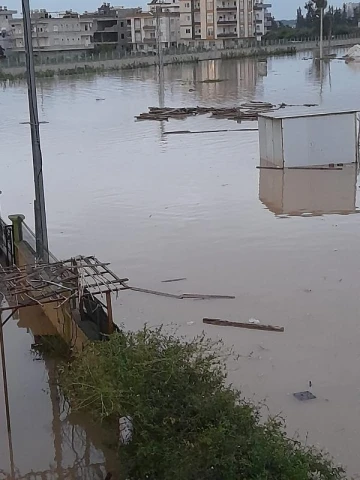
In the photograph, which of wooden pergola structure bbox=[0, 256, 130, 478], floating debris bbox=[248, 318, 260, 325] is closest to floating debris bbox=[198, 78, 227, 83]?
floating debris bbox=[248, 318, 260, 325]

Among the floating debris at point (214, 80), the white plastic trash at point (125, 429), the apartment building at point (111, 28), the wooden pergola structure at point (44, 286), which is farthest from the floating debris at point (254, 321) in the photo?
the apartment building at point (111, 28)

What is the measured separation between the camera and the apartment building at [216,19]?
3738 inches

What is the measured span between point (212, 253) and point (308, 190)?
5.04 metres

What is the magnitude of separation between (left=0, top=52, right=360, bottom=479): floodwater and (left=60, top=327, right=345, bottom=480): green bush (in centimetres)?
128

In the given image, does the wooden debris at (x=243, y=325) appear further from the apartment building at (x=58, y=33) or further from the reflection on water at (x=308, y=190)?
the apartment building at (x=58, y=33)

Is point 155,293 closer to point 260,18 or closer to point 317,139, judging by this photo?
point 317,139

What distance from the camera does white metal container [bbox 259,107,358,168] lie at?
18.4m

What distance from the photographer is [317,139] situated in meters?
18.5

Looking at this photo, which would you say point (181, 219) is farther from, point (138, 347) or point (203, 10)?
point (203, 10)

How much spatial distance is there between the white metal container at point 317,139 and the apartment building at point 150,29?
265 feet

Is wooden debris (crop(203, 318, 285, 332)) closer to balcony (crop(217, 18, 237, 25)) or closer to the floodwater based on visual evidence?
the floodwater

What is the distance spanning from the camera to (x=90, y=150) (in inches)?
934

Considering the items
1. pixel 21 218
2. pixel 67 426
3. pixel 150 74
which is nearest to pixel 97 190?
pixel 21 218

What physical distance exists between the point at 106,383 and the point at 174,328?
4001mm
